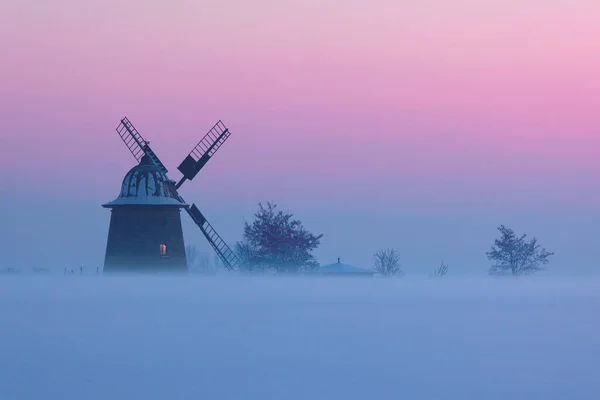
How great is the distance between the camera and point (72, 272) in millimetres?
78188

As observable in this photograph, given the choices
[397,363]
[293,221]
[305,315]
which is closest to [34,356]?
[397,363]

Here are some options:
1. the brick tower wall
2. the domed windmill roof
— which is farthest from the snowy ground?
the domed windmill roof

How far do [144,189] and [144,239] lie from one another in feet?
8.30

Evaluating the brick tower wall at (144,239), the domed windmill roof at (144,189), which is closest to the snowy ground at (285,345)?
the brick tower wall at (144,239)

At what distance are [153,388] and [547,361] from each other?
420 inches

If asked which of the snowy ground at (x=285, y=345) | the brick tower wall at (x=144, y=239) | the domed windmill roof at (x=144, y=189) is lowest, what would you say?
the snowy ground at (x=285, y=345)

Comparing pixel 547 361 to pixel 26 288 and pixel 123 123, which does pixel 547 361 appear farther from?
pixel 26 288

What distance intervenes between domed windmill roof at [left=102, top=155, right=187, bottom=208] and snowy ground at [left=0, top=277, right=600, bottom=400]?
418 cm

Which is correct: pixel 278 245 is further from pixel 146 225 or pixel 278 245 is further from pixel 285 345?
pixel 285 345

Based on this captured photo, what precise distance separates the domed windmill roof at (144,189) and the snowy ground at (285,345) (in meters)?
4.18

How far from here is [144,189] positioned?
56000mm

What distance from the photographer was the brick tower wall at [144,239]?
183 ft

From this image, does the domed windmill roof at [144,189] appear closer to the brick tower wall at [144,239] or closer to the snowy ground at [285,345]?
the brick tower wall at [144,239]

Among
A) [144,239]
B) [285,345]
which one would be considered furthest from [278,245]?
[285,345]
